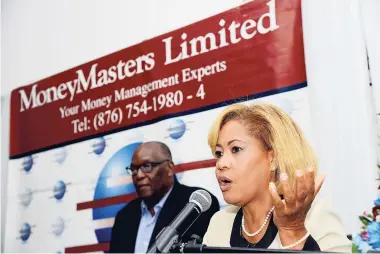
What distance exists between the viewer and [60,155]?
10.9 feet

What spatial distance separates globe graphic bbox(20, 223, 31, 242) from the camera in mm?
3381

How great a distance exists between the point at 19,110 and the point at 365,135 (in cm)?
219

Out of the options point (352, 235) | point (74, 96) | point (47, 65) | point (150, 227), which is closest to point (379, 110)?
point (352, 235)

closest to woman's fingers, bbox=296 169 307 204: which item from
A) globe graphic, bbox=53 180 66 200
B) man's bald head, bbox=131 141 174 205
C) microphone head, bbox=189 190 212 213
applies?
microphone head, bbox=189 190 212 213

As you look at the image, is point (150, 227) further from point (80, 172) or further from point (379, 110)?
point (379, 110)

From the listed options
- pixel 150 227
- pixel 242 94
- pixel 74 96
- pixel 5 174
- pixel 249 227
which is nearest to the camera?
pixel 249 227

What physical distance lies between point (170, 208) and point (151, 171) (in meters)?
0.23

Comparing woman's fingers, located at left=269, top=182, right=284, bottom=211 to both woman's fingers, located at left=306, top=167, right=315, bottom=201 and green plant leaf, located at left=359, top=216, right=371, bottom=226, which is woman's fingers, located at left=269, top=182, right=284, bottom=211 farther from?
green plant leaf, located at left=359, top=216, right=371, bottom=226

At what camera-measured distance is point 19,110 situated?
3.62m

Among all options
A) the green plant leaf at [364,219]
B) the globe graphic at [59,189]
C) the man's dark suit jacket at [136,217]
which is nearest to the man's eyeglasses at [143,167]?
the man's dark suit jacket at [136,217]

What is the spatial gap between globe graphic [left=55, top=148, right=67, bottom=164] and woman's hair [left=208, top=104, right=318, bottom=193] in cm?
108

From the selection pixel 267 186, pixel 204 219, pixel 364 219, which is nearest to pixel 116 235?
pixel 204 219

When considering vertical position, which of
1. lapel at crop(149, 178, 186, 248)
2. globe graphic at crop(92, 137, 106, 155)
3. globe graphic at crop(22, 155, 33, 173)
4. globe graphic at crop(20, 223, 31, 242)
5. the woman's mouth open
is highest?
globe graphic at crop(92, 137, 106, 155)

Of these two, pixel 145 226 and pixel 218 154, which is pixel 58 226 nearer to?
pixel 145 226
